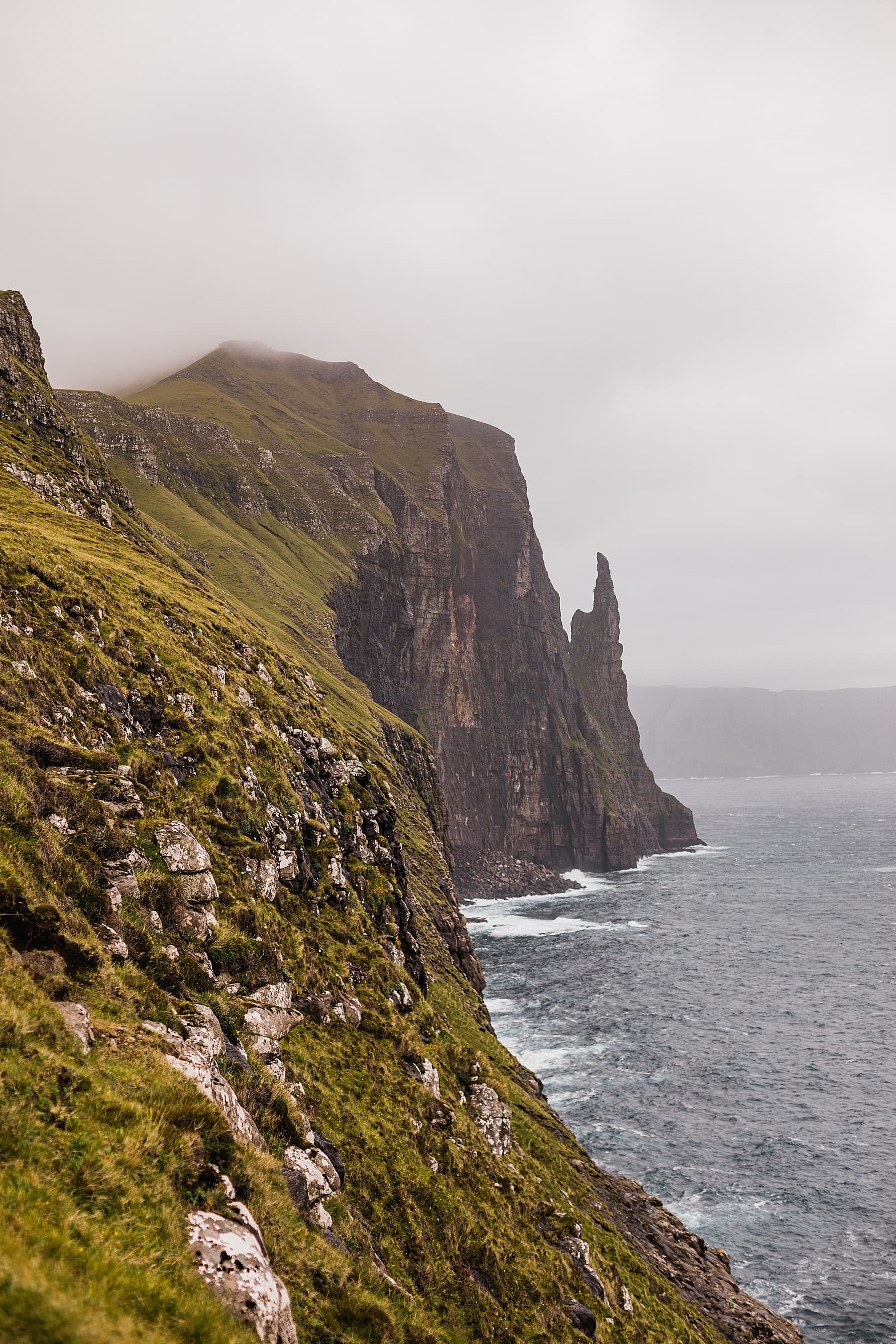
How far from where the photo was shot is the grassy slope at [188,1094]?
8.09 metres

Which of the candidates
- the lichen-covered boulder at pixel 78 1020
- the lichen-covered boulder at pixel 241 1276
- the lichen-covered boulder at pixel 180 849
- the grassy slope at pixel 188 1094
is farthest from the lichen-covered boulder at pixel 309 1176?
the lichen-covered boulder at pixel 180 849

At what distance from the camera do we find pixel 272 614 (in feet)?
323

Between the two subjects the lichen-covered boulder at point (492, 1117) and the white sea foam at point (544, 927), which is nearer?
the lichen-covered boulder at point (492, 1117)

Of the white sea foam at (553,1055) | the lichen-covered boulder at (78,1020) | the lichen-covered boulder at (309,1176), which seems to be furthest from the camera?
the white sea foam at (553,1055)

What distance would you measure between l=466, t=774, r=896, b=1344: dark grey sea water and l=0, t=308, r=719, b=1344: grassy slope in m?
18.7

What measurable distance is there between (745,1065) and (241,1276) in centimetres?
7621

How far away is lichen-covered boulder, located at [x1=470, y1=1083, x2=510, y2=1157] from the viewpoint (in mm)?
26888

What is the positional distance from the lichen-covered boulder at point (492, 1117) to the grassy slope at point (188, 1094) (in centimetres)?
96

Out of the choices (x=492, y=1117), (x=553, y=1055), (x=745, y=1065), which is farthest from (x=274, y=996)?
(x=745, y=1065)

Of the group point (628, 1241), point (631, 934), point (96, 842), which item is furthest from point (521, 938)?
point (96, 842)

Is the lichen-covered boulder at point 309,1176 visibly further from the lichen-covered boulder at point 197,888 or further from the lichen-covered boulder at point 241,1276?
the lichen-covered boulder at point 197,888

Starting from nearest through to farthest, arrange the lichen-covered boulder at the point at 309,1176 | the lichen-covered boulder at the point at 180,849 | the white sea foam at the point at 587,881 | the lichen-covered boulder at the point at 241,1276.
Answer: the lichen-covered boulder at the point at 241,1276
the lichen-covered boulder at the point at 309,1176
the lichen-covered boulder at the point at 180,849
the white sea foam at the point at 587,881

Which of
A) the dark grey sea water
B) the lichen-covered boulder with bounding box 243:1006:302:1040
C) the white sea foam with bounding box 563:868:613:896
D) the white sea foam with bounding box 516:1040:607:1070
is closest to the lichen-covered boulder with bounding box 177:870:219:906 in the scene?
the lichen-covered boulder with bounding box 243:1006:302:1040

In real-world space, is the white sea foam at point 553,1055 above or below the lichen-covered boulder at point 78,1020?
below
